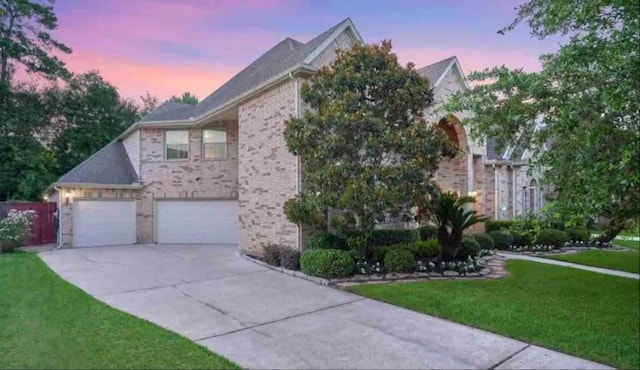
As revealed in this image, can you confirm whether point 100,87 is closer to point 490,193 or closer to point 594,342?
point 490,193

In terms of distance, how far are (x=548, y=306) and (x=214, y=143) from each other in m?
13.0

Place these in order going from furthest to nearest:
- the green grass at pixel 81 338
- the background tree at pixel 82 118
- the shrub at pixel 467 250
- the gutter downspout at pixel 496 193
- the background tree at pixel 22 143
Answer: the background tree at pixel 82 118
the background tree at pixel 22 143
the gutter downspout at pixel 496 193
the shrub at pixel 467 250
the green grass at pixel 81 338

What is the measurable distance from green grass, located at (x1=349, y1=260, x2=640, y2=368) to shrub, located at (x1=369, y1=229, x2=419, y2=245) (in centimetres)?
207

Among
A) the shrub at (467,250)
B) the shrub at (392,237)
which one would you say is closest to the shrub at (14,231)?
the shrub at (392,237)

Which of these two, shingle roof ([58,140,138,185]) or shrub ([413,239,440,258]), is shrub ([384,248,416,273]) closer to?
shrub ([413,239,440,258])

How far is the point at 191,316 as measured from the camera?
20.1 ft

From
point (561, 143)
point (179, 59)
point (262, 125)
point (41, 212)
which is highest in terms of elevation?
point (179, 59)

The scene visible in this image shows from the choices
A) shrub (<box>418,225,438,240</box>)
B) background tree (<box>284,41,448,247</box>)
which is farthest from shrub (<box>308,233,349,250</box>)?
shrub (<box>418,225,438,240</box>)

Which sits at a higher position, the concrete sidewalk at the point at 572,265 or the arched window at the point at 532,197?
the arched window at the point at 532,197

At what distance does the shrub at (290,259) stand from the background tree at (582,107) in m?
5.42

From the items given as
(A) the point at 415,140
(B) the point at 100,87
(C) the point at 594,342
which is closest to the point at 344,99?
(A) the point at 415,140

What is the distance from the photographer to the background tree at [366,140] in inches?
332

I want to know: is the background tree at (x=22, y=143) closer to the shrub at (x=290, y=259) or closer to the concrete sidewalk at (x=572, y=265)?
the shrub at (x=290, y=259)

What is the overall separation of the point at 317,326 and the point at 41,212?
16326 millimetres
